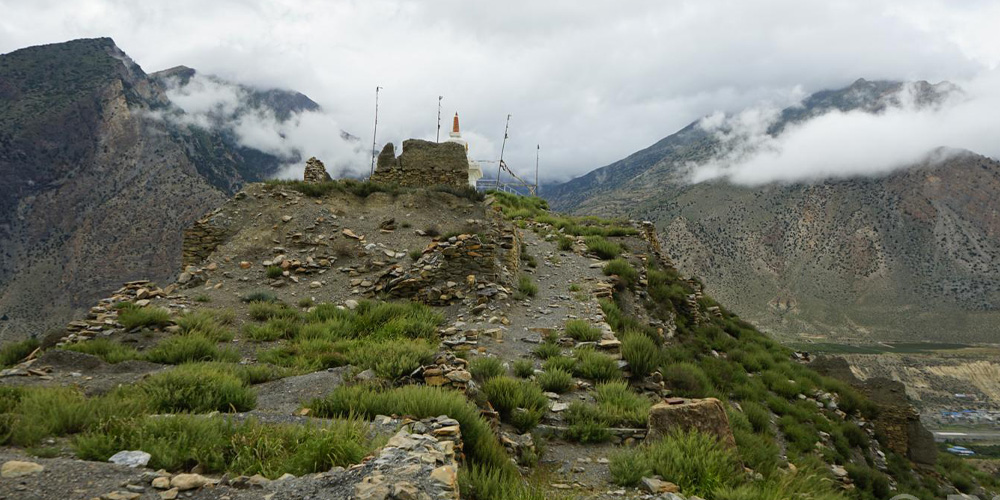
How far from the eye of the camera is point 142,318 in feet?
29.3

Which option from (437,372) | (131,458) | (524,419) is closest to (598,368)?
(524,419)

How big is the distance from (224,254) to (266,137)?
109 m

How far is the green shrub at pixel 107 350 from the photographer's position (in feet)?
24.3

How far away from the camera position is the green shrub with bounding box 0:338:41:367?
8.21 metres

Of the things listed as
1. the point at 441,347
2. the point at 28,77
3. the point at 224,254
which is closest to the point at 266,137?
the point at 28,77

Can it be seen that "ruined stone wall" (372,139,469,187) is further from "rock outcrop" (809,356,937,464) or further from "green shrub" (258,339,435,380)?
"rock outcrop" (809,356,937,464)

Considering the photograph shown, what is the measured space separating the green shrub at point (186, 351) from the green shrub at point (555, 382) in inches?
203

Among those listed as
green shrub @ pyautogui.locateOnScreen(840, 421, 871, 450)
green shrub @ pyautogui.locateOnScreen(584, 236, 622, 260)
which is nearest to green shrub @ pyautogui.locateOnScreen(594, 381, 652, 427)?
green shrub @ pyautogui.locateOnScreen(840, 421, 871, 450)

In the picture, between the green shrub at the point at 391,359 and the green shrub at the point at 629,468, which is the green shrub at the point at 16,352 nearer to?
the green shrub at the point at 391,359

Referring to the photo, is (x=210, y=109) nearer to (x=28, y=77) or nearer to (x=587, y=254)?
(x=28, y=77)

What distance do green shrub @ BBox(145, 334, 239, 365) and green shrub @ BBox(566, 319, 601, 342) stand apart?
5.93m

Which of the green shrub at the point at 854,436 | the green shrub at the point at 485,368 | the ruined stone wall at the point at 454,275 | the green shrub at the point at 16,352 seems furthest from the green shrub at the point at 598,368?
the green shrub at the point at 16,352

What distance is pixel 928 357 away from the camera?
7356 centimetres

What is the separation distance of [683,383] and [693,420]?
13.0ft
